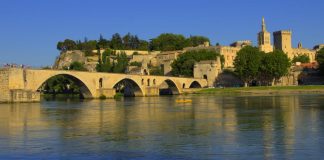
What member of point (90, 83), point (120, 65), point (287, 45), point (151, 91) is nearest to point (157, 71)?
point (120, 65)

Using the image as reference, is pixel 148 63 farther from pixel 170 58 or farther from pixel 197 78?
pixel 197 78

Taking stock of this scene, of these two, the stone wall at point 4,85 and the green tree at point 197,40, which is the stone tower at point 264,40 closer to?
the green tree at point 197,40

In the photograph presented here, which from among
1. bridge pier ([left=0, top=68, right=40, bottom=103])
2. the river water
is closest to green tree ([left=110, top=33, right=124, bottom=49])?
bridge pier ([left=0, top=68, right=40, bottom=103])

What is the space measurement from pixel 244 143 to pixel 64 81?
83.6 metres

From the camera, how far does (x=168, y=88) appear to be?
99625mm

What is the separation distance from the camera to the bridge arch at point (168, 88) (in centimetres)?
9525

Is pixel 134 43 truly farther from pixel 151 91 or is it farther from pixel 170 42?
pixel 151 91

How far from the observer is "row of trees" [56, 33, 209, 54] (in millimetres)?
142875

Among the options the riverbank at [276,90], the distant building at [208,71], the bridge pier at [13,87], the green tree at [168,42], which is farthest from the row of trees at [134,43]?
the bridge pier at [13,87]

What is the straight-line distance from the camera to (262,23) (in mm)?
154375

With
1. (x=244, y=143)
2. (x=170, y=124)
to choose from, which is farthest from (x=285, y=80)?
(x=244, y=143)

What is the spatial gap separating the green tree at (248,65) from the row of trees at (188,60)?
12738mm

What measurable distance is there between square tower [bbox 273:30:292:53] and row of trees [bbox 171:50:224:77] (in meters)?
43.5

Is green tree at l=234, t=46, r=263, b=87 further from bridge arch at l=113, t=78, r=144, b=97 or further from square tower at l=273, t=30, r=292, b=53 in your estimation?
square tower at l=273, t=30, r=292, b=53
